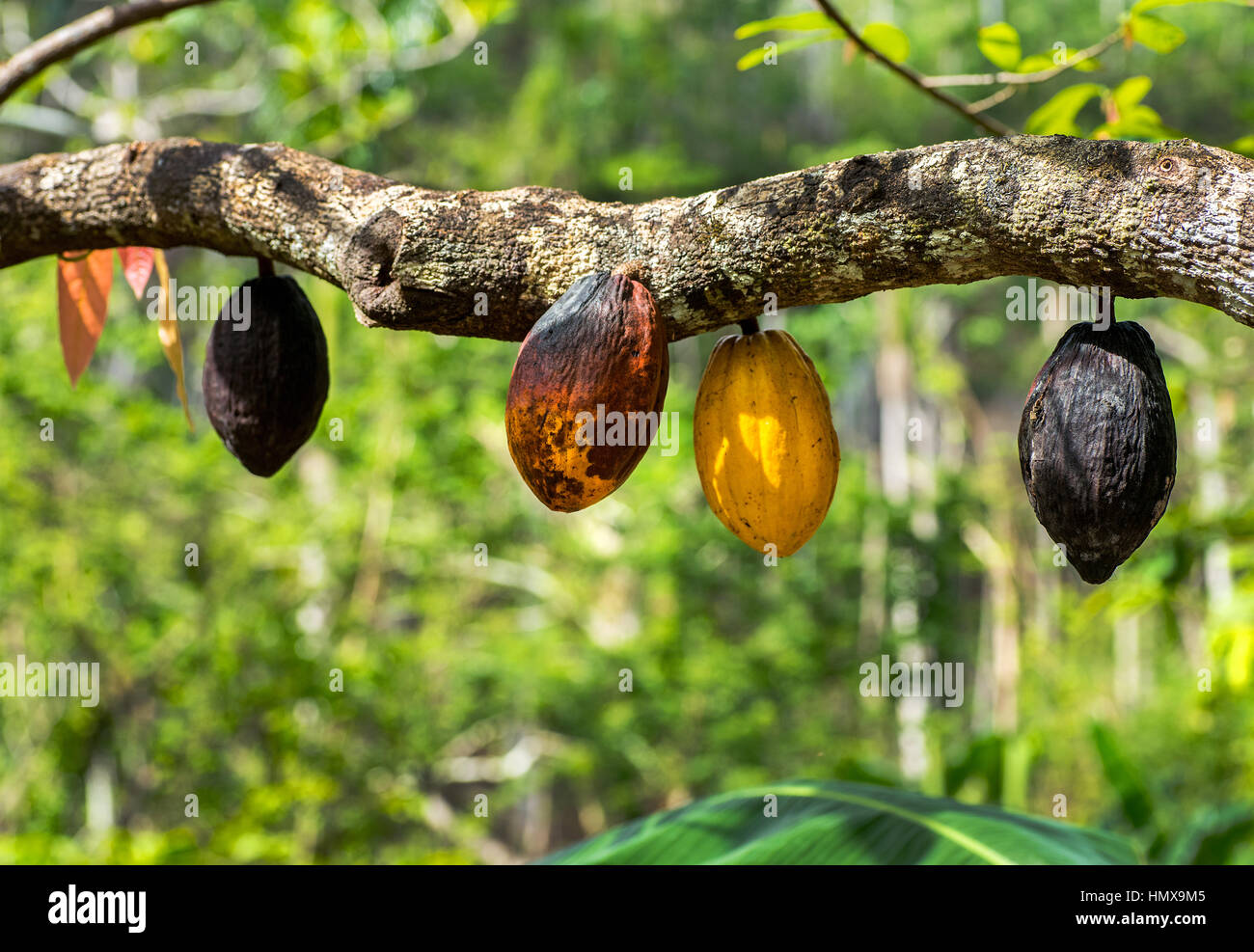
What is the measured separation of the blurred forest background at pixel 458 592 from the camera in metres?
3.06

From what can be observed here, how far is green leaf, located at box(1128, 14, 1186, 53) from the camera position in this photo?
3.59 ft

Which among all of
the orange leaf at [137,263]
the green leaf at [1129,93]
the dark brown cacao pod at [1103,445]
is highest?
the green leaf at [1129,93]

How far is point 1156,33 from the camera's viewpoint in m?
1.11

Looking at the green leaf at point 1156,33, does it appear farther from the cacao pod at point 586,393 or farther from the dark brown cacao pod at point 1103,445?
the cacao pod at point 586,393

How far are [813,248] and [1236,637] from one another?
1.74 metres

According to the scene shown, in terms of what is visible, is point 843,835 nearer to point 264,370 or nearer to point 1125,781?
point 264,370

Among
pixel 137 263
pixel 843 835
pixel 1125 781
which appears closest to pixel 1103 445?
pixel 137 263

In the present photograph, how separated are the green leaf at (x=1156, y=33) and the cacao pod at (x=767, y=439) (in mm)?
666

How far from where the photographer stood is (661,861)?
158cm

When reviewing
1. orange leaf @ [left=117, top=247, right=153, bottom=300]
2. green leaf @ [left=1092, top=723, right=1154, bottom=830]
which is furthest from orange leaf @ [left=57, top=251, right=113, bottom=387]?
green leaf @ [left=1092, top=723, right=1154, bottom=830]

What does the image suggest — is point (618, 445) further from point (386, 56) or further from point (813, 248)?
point (386, 56)

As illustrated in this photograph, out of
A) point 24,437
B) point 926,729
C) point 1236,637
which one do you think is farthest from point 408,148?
point 1236,637

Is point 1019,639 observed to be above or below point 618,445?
below

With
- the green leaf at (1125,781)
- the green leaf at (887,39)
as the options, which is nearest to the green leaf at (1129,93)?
the green leaf at (887,39)
